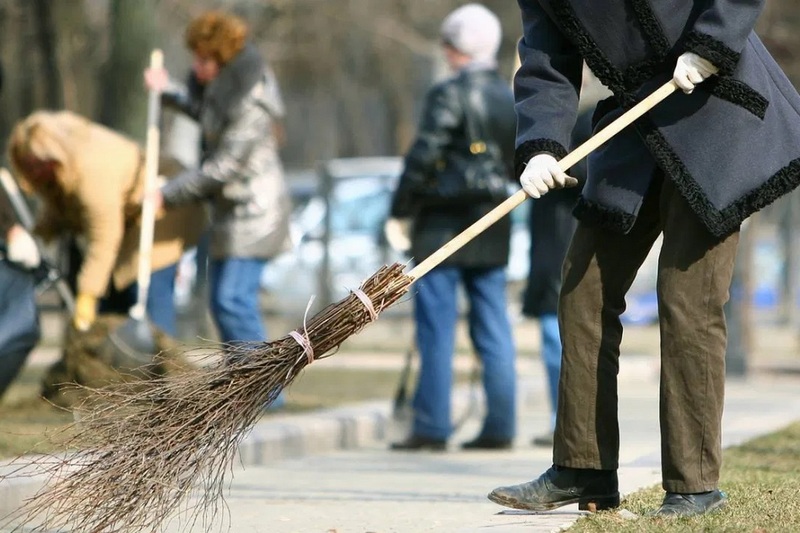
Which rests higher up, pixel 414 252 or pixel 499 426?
pixel 414 252

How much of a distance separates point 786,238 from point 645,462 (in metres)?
12.2

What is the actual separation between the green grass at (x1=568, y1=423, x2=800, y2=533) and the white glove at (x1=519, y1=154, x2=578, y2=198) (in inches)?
37.3

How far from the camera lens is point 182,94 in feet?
31.2

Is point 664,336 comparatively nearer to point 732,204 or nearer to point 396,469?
point 732,204

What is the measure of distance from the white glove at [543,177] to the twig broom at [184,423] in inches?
1.2

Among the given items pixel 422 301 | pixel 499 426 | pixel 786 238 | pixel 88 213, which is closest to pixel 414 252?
Result: pixel 422 301

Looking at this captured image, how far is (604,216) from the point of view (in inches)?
187

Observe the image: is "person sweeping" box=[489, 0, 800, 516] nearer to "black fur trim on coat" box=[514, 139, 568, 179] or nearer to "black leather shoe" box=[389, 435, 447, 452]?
"black fur trim on coat" box=[514, 139, 568, 179]

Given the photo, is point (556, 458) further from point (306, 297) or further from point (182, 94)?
point (306, 297)

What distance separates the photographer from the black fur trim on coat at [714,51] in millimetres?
4527

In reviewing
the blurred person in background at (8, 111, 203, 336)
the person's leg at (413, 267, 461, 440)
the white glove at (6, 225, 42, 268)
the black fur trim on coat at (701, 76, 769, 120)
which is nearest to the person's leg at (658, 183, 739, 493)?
the black fur trim on coat at (701, 76, 769, 120)

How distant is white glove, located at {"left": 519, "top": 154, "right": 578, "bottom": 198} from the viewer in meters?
4.69

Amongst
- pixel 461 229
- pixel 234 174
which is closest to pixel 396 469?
pixel 461 229

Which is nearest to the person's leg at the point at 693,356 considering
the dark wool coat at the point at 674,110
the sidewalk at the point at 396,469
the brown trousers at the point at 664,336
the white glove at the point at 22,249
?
the brown trousers at the point at 664,336
